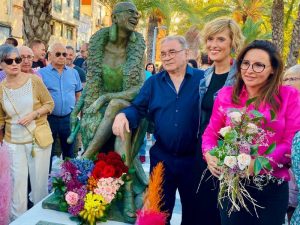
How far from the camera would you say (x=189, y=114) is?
2.95 m

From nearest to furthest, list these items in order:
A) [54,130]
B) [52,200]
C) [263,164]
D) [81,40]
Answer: [263,164] → [52,200] → [54,130] → [81,40]

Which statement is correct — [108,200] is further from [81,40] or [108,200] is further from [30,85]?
[81,40]

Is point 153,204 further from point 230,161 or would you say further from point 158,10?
point 158,10

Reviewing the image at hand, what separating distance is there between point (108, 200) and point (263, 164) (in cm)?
159

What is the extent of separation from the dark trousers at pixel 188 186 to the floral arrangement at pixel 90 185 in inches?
14.4

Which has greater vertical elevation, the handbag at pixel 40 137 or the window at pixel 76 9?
the window at pixel 76 9

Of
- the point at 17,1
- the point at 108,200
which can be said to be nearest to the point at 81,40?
the point at 17,1

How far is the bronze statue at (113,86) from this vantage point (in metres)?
3.50

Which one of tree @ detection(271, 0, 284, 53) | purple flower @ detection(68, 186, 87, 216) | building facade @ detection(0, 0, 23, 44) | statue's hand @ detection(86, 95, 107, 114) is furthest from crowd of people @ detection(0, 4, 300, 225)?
building facade @ detection(0, 0, 23, 44)

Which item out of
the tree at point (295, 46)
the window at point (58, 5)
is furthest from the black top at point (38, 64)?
the window at point (58, 5)

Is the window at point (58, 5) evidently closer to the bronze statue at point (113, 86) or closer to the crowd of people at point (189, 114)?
the crowd of people at point (189, 114)

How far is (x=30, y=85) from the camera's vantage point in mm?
3748

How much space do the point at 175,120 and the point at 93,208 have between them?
98cm

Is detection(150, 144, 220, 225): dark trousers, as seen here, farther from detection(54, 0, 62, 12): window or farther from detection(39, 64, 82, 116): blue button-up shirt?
detection(54, 0, 62, 12): window
